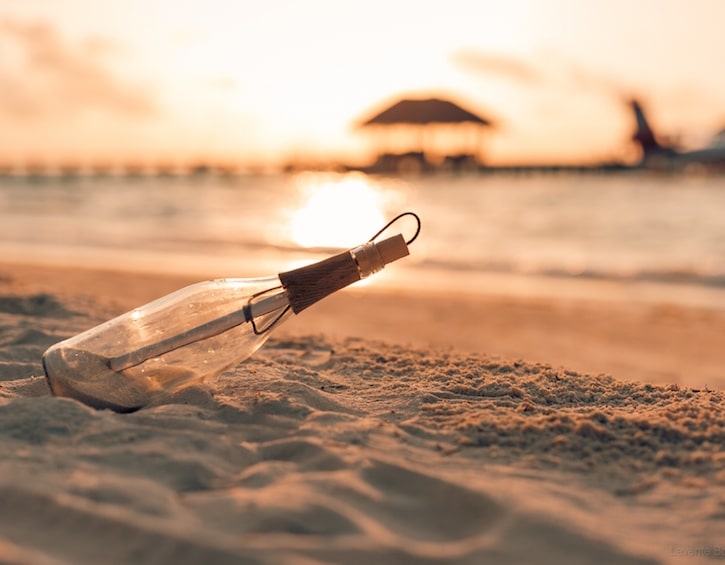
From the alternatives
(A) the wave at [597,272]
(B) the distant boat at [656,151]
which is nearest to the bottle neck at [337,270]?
(A) the wave at [597,272]

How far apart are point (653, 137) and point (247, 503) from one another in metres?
42.4

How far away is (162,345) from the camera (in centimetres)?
165

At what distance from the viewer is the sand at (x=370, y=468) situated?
3.78ft

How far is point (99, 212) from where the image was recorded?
18062 millimetres

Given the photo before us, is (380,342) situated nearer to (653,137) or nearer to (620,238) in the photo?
(620,238)

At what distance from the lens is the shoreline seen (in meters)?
3.67

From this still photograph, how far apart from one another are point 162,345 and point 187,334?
6 cm

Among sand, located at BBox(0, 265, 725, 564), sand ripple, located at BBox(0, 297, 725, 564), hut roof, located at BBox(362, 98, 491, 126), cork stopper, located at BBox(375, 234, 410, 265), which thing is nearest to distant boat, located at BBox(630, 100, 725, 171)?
hut roof, located at BBox(362, 98, 491, 126)

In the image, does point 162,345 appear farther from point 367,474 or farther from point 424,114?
point 424,114

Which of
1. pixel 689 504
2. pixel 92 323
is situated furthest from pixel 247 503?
pixel 92 323

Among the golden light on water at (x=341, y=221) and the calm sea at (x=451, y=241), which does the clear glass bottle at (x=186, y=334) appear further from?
the golden light on water at (x=341, y=221)

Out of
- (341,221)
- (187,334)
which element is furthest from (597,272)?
(341,221)

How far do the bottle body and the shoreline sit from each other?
3.67 feet

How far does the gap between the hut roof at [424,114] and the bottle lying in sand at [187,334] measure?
3456 cm
